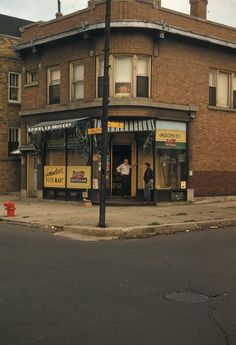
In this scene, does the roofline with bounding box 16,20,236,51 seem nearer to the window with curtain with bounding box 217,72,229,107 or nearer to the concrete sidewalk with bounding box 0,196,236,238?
the window with curtain with bounding box 217,72,229,107

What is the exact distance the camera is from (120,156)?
23.0 metres

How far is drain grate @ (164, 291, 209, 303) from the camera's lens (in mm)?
6955

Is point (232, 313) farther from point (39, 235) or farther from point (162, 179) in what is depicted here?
point (162, 179)

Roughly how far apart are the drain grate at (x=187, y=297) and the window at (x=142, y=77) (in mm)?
15107

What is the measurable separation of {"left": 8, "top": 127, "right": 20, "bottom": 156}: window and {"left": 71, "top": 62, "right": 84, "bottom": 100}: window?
818cm

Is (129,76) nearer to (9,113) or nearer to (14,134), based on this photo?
(9,113)

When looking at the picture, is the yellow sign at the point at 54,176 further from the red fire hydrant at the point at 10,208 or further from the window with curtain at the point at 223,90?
the window with curtain at the point at 223,90

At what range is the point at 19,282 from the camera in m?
7.84

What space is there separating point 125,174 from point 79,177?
6.75 feet

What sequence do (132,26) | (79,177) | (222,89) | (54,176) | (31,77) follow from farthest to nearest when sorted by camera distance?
1. (31,77)
2. (222,89)
3. (54,176)
4. (79,177)
5. (132,26)

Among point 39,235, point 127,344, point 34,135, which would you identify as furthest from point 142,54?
point 127,344

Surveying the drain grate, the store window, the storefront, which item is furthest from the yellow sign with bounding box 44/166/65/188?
the drain grate

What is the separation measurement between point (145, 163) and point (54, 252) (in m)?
11.6

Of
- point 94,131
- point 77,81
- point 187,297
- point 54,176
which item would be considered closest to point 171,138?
point 94,131
